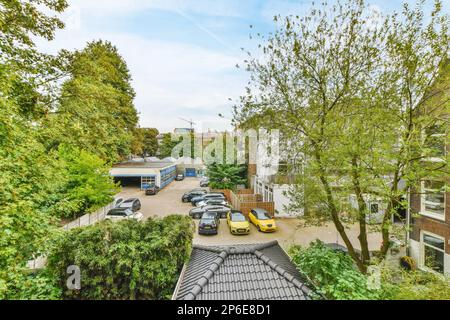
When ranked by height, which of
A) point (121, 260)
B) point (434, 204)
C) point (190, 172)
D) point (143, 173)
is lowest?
point (121, 260)

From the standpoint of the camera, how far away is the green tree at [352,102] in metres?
5.18

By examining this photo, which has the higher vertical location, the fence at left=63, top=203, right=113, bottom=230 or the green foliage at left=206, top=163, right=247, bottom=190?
the green foliage at left=206, top=163, right=247, bottom=190

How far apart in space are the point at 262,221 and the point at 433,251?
26.3 feet

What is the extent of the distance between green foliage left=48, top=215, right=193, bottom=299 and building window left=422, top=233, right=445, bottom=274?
9.85 m

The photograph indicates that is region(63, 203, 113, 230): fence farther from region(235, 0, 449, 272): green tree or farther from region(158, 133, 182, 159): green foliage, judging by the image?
region(158, 133, 182, 159): green foliage

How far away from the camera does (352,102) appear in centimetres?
607

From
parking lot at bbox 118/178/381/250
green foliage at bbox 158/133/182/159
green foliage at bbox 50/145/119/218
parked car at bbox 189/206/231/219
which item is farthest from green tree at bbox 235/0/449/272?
green foliage at bbox 158/133/182/159

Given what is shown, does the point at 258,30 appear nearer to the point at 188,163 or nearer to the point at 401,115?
the point at 401,115

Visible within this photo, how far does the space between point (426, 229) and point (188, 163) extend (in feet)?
123

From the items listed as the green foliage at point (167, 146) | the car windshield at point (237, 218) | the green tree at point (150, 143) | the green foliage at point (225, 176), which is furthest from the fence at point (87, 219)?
the green foliage at point (167, 146)

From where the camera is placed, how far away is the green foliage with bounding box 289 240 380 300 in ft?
11.6

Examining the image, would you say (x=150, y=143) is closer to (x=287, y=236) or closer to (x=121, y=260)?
(x=287, y=236)

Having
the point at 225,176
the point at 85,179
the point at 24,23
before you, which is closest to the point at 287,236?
the point at 225,176
